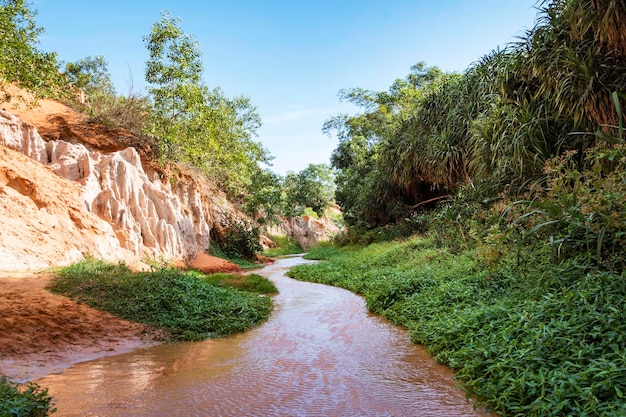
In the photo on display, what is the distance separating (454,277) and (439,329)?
2944 millimetres

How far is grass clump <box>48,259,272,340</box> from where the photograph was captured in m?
7.46

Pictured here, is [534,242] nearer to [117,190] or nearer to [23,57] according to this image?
[117,190]

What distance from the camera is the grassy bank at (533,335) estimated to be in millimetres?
3400

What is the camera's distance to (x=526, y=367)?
13.0 ft

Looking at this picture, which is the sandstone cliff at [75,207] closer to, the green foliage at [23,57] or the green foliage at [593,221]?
the green foliage at [23,57]

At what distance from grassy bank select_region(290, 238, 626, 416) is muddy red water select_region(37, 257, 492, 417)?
37 cm

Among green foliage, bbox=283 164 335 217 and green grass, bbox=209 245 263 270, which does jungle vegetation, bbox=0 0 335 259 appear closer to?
green grass, bbox=209 245 263 270

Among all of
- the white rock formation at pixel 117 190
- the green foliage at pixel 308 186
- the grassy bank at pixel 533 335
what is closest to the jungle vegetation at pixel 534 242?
the grassy bank at pixel 533 335

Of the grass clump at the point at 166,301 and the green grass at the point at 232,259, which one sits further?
the green grass at the point at 232,259

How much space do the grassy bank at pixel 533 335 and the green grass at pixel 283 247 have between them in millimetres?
27531

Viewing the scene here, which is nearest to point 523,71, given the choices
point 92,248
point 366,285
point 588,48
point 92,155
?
point 588,48

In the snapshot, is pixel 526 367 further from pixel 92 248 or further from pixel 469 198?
pixel 92 248

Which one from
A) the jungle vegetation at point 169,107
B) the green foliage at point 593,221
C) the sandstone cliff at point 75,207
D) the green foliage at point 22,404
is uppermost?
Answer: the jungle vegetation at point 169,107

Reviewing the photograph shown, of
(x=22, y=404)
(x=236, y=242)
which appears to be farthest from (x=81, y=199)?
(x=236, y=242)
